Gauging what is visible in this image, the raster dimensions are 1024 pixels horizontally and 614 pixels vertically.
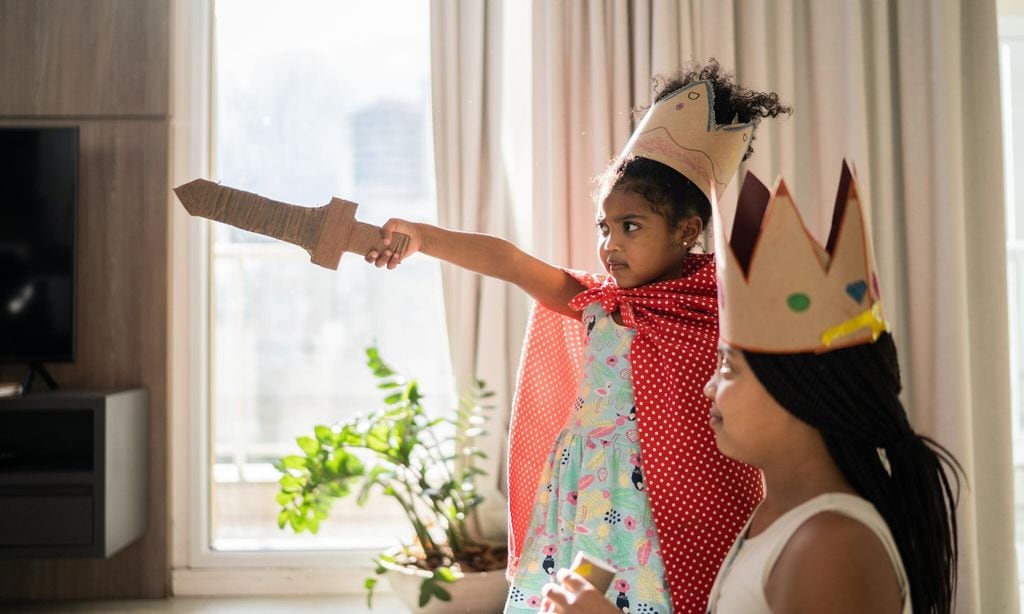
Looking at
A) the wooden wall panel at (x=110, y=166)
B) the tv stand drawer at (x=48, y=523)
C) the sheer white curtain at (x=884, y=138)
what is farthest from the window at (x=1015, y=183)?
the tv stand drawer at (x=48, y=523)

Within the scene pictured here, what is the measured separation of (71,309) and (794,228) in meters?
2.24

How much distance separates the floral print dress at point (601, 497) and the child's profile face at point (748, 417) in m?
0.46

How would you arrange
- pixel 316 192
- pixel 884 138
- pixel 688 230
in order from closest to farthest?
1. pixel 688 230
2. pixel 884 138
3. pixel 316 192

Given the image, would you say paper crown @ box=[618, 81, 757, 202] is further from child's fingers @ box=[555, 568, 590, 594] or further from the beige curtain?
the beige curtain

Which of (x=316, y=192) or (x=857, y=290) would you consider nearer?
(x=857, y=290)

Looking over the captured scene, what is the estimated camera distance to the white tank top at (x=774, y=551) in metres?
0.88

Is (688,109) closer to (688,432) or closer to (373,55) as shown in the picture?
(688,432)

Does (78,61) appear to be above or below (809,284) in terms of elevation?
above

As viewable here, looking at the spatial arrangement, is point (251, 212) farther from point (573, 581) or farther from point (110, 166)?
point (110, 166)

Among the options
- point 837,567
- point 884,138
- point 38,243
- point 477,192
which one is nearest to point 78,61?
point 38,243

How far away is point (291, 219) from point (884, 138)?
1.78 m

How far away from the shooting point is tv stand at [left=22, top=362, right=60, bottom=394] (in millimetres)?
2482

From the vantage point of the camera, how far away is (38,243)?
2514 millimetres

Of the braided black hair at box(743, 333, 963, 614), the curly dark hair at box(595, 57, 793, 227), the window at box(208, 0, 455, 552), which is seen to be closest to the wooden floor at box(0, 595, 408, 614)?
the window at box(208, 0, 455, 552)
